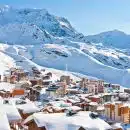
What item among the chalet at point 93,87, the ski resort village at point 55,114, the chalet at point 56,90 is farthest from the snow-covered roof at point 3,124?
the chalet at point 93,87

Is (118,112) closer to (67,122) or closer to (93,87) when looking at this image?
(67,122)

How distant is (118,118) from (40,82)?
2166 inches

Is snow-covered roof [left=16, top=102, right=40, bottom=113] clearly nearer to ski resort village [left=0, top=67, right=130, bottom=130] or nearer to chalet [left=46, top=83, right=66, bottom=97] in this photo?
ski resort village [left=0, top=67, right=130, bottom=130]

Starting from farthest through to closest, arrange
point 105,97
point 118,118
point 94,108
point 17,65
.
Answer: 1. point 17,65
2. point 105,97
3. point 94,108
4. point 118,118

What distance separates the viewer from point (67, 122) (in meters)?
26.7

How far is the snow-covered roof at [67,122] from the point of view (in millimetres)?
26386

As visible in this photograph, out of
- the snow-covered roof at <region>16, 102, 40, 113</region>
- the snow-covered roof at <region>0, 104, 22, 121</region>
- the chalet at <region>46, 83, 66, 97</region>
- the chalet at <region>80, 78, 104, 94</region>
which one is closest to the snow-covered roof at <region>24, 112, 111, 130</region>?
the snow-covered roof at <region>0, 104, 22, 121</region>

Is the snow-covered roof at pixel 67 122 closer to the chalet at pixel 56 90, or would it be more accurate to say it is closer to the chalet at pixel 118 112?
A: the chalet at pixel 118 112

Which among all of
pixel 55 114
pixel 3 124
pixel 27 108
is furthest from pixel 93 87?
pixel 3 124

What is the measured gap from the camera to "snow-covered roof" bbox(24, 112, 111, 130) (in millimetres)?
26386

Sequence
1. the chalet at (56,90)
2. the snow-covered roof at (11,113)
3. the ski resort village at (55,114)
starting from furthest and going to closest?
the chalet at (56,90), the snow-covered roof at (11,113), the ski resort village at (55,114)

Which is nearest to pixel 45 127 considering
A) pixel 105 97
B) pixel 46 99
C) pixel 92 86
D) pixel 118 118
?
pixel 118 118

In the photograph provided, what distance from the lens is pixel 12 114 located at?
2850cm

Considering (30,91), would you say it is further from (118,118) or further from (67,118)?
(67,118)
